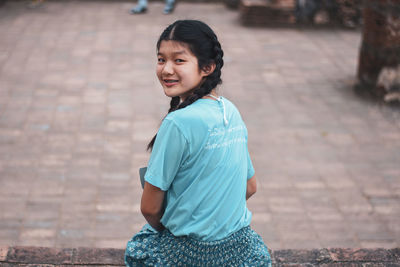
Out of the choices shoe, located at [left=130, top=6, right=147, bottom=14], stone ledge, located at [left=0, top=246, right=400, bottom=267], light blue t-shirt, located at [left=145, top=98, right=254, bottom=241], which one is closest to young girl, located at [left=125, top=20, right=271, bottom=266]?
light blue t-shirt, located at [left=145, top=98, right=254, bottom=241]

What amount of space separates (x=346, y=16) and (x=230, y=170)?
8980mm

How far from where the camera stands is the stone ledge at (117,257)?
2.64m

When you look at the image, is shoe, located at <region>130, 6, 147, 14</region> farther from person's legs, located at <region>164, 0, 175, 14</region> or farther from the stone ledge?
the stone ledge

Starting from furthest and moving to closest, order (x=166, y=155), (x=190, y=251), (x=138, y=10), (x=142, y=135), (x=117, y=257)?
1. (x=138, y=10)
2. (x=142, y=135)
3. (x=117, y=257)
4. (x=190, y=251)
5. (x=166, y=155)

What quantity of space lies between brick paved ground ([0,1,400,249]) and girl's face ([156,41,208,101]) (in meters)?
2.24

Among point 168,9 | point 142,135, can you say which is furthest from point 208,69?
point 168,9

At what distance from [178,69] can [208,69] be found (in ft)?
0.39

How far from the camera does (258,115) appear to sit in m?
5.79

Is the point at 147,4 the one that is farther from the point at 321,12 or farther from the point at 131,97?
the point at 131,97

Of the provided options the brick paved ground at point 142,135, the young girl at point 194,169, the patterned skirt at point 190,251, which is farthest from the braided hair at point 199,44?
the brick paved ground at point 142,135

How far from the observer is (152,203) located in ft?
5.52

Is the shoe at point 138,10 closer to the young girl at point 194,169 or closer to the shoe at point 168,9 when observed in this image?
the shoe at point 168,9

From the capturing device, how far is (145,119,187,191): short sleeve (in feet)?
5.11

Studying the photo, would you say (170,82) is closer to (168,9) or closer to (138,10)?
(138,10)
